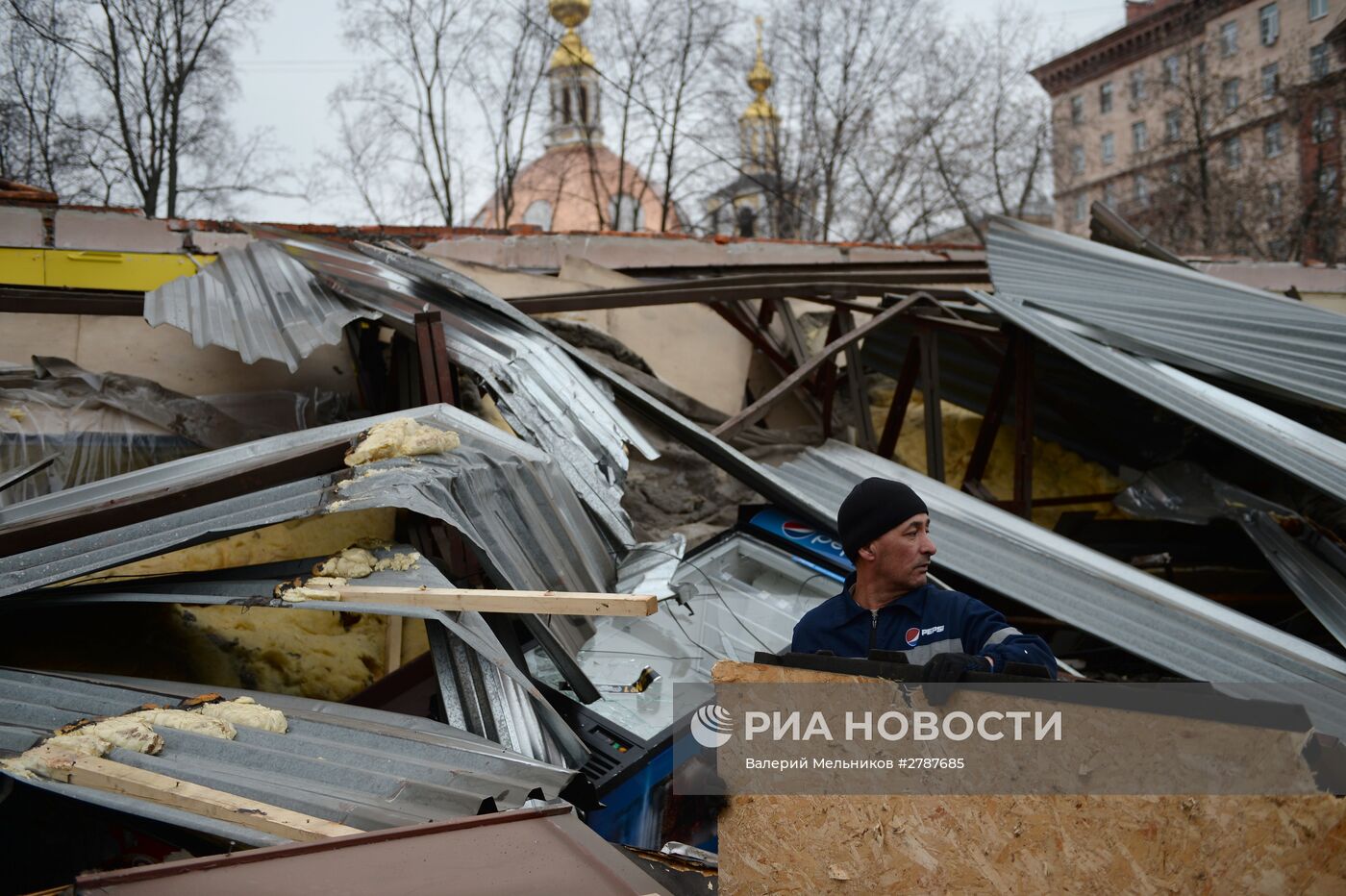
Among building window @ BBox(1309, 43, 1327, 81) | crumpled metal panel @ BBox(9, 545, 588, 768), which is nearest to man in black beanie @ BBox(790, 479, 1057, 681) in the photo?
crumpled metal panel @ BBox(9, 545, 588, 768)

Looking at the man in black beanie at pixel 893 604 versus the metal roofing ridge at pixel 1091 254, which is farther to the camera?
the metal roofing ridge at pixel 1091 254

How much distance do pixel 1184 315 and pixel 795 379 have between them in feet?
7.60

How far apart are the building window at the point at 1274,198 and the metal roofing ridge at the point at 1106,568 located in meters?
17.1

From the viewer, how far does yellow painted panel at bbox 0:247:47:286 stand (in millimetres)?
6367

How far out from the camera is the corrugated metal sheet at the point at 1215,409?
14.4 feet

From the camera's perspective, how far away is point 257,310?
511 cm

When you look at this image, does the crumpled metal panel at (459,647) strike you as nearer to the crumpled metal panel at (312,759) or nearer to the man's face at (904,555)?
the crumpled metal panel at (312,759)

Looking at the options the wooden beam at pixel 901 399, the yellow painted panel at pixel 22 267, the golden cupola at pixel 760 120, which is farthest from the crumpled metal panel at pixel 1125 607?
the golden cupola at pixel 760 120

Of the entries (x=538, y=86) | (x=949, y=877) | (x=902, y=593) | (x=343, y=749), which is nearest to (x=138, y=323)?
(x=343, y=749)

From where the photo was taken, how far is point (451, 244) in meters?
8.55

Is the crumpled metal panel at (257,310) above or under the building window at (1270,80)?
under

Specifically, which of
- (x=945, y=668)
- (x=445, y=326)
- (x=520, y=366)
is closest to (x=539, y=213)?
(x=445, y=326)

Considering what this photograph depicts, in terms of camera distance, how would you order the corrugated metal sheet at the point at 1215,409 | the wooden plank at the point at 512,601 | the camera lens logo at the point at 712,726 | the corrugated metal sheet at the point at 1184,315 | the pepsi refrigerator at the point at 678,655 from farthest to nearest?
the corrugated metal sheet at the point at 1184,315
the corrugated metal sheet at the point at 1215,409
the pepsi refrigerator at the point at 678,655
the wooden plank at the point at 512,601
the camera lens logo at the point at 712,726

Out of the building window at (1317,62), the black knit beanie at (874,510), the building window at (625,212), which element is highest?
the building window at (1317,62)
